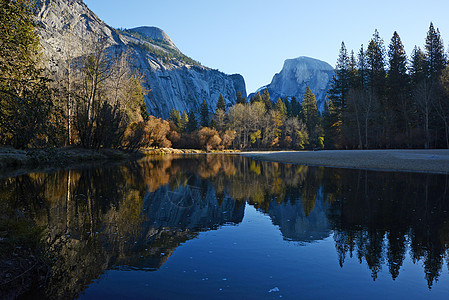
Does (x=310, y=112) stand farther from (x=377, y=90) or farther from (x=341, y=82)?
(x=377, y=90)

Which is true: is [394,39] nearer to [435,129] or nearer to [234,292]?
[435,129]

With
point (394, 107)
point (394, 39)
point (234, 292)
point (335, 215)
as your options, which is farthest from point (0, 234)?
point (394, 39)

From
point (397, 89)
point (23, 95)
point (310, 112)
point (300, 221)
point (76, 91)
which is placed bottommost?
point (300, 221)

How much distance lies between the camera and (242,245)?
5590mm

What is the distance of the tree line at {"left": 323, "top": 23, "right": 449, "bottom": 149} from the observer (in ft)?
127

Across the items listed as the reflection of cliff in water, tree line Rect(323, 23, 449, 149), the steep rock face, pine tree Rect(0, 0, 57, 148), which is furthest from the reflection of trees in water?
the steep rock face

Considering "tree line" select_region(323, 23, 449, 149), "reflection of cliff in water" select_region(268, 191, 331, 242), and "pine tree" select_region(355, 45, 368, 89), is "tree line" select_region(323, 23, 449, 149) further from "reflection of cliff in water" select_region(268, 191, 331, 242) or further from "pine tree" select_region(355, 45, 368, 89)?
"reflection of cliff in water" select_region(268, 191, 331, 242)

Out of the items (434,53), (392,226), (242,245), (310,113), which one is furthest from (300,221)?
(310,113)

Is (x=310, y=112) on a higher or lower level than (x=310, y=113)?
higher

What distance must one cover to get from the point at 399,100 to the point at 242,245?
2078 inches

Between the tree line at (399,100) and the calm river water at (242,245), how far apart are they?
36975 mm

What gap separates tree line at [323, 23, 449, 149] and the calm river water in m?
37.0

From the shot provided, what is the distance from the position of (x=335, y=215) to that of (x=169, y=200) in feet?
19.1

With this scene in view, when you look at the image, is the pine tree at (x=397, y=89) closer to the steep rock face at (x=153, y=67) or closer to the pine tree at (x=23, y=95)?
the pine tree at (x=23, y=95)
